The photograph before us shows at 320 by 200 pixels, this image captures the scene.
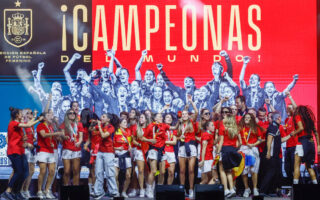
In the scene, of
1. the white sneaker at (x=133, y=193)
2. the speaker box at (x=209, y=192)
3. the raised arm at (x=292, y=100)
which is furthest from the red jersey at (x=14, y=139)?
the raised arm at (x=292, y=100)

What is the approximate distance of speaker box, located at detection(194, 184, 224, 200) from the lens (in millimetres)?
7531

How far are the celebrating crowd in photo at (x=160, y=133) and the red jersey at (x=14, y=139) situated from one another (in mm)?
22

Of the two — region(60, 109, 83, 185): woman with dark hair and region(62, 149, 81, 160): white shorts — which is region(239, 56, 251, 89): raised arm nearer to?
region(60, 109, 83, 185): woman with dark hair

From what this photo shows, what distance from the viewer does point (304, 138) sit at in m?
10.4

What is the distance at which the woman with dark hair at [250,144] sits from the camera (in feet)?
34.2

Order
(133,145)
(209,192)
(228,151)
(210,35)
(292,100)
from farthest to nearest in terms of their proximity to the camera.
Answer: (210,35), (292,100), (133,145), (228,151), (209,192)

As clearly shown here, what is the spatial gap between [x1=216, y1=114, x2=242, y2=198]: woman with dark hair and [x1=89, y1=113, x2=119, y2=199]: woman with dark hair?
2.05 metres

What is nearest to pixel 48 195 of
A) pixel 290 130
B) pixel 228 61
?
pixel 228 61

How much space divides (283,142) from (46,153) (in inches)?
181

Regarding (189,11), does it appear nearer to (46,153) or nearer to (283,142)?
(283,142)

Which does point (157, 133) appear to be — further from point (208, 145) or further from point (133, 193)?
point (133, 193)

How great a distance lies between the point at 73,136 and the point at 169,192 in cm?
332

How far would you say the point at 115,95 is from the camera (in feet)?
34.8

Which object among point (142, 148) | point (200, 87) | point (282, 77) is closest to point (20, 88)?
point (142, 148)
